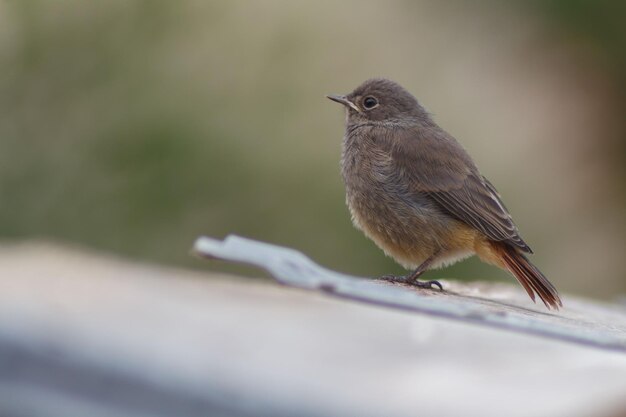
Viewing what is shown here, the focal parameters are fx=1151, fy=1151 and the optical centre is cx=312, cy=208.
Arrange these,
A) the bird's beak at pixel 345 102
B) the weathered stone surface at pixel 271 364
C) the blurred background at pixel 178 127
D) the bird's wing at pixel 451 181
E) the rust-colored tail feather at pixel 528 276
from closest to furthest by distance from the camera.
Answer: the weathered stone surface at pixel 271 364 < the rust-colored tail feather at pixel 528 276 < the bird's wing at pixel 451 181 < the bird's beak at pixel 345 102 < the blurred background at pixel 178 127

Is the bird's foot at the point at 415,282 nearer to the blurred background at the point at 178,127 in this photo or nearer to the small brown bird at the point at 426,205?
the small brown bird at the point at 426,205

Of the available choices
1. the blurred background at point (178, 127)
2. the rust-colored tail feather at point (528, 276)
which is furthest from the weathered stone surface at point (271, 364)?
the blurred background at point (178, 127)

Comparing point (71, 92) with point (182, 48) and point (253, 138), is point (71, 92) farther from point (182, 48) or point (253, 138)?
point (253, 138)

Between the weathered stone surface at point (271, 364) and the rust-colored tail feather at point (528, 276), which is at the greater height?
the rust-colored tail feather at point (528, 276)

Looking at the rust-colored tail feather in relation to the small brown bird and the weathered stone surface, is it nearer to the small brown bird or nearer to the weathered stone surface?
the small brown bird

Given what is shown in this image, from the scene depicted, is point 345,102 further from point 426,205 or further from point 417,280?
point 417,280
